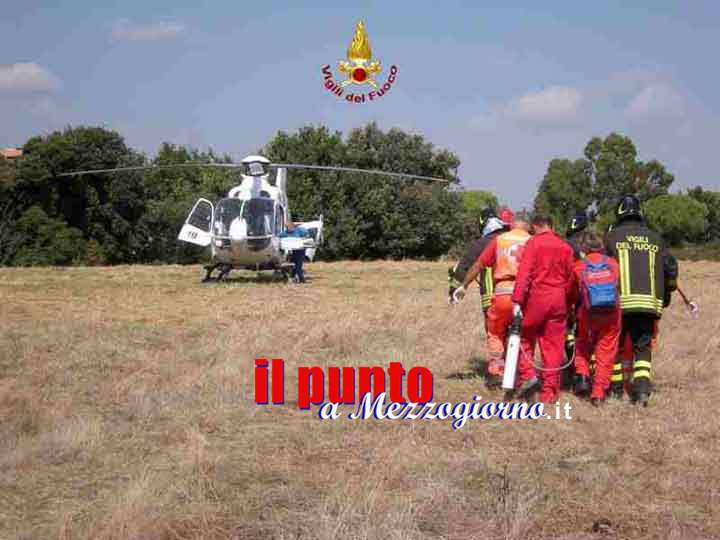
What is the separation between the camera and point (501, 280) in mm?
9273

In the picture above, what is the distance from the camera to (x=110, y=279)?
75.1ft

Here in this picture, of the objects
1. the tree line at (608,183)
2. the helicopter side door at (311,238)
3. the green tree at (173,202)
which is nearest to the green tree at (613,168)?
the tree line at (608,183)

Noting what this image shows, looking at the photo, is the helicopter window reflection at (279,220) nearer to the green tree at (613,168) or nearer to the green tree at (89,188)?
the green tree at (89,188)

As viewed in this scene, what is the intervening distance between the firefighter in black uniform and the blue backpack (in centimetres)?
29

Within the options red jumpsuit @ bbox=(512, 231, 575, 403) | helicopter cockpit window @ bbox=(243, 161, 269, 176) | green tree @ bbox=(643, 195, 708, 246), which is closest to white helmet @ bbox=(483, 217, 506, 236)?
red jumpsuit @ bbox=(512, 231, 575, 403)

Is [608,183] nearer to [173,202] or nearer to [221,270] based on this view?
[173,202]

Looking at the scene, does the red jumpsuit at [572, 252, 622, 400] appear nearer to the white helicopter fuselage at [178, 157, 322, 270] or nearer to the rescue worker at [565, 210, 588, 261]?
the rescue worker at [565, 210, 588, 261]

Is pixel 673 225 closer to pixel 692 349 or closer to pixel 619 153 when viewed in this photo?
→ pixel 619 153

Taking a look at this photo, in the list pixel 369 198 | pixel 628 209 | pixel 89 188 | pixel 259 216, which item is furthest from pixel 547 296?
pixel 369 198

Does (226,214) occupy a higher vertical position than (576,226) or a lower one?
higher

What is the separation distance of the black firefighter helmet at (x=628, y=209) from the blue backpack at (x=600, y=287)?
761 millimetres

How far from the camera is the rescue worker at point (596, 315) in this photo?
853 centimetres

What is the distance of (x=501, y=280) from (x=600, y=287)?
3.47ft

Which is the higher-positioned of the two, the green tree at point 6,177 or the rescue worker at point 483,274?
the green tree at point 6,177
